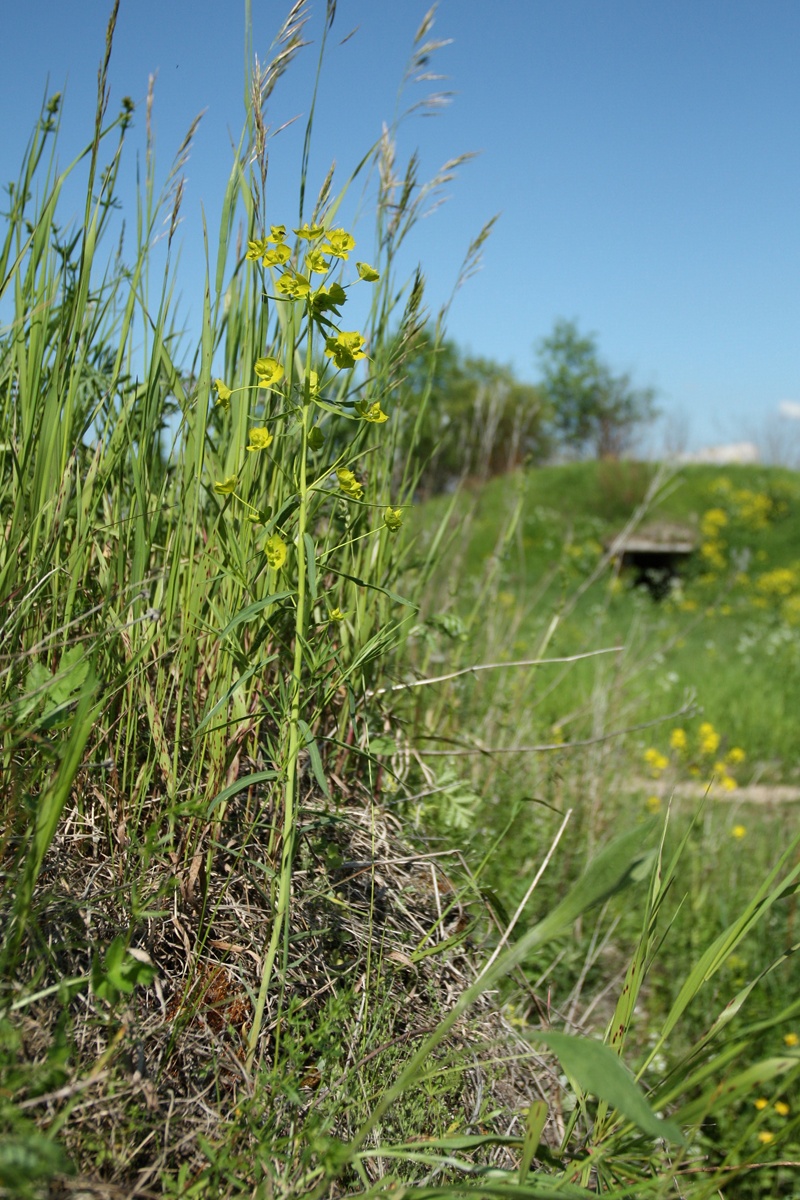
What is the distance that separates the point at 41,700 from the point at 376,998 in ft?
1.77

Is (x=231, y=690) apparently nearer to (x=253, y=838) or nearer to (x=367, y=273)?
(x=253, y=838)

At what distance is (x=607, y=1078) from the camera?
0.70m

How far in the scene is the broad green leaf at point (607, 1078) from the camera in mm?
677

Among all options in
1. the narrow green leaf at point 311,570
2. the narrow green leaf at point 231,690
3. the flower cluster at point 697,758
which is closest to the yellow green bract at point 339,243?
the narrow green leaf at point 311,570

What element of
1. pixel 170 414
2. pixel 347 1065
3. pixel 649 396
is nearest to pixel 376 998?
pixel 347 1065

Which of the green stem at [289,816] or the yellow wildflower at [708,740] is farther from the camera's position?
the yellow wildflower at [708,740]

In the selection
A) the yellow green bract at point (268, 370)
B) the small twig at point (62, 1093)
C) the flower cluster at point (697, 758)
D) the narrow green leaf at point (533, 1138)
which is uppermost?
the yellow green bract at point (268, 370)

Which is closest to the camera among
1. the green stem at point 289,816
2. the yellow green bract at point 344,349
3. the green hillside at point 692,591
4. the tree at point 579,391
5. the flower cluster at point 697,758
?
the green stem at point 289,816

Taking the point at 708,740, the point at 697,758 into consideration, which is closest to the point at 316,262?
the point at 708,740

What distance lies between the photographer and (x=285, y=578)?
1.09 meters

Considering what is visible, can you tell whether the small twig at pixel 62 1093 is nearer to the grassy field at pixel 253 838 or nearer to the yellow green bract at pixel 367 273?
the grassy field at pixel 253 838

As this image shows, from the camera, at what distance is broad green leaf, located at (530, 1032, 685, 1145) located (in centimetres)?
68

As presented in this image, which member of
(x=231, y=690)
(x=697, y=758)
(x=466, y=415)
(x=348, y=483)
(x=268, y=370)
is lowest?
(x=697, y=758)

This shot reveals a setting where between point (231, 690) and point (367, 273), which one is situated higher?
point (367, 273)
